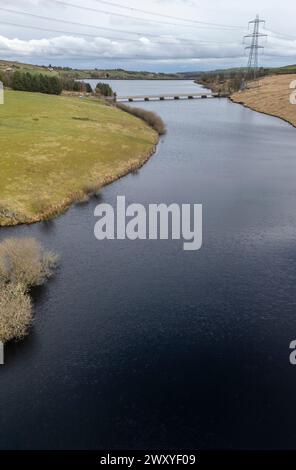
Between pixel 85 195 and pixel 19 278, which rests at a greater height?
pixel 85 195

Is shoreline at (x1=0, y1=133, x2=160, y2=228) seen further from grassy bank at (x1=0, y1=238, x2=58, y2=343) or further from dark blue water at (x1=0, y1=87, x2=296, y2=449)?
grassy bank at (x1=0, y1=238, x2=58, y2=343)

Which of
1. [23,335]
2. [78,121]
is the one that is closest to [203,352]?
[23,335]

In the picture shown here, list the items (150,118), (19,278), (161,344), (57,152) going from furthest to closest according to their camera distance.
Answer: (150,118), (57,152), (19,278), (161,344)

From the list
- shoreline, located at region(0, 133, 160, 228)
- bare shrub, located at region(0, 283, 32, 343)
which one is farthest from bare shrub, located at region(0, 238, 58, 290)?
shoreline, located at region(0, 133, 160, 228)

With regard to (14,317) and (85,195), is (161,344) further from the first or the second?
(85,195)

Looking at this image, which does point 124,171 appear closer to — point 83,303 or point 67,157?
point 67,157

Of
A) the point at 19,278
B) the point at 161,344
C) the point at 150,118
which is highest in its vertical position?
the point at 150,118

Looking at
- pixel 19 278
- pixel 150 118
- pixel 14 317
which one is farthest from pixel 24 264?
pixel 150 118
